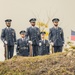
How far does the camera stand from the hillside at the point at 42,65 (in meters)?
8.46

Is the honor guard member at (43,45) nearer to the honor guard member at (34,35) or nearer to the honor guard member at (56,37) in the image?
the honor guard member at (34,35)

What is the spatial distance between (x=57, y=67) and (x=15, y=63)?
145cm

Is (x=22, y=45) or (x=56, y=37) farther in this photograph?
(x=22, y=45)

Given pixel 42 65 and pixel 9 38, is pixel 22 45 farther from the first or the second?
pixel 42 65

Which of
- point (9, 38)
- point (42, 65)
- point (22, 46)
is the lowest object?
point (42, 65)

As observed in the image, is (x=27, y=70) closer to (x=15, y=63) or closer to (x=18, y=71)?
(x=18, y=71)

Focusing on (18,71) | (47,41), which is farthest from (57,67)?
(47,41)

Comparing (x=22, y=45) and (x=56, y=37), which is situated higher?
(x=56, y=37)

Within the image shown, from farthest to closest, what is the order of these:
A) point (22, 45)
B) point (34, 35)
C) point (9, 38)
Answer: point (22, 45) < point (9, 38) < point (34, 35)

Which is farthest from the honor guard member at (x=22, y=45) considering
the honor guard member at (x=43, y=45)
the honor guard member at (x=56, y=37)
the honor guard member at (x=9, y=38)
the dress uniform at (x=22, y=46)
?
the honor guard member at (x=56, y=37)

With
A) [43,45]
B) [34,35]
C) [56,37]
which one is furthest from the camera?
[43,45]

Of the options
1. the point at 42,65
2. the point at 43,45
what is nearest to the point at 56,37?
the point at 43,45

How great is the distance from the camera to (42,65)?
29.6ft

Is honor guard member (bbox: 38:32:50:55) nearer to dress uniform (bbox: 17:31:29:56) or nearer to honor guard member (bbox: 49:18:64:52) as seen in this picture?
dress uniform (bbox: 17:31:29:56)
